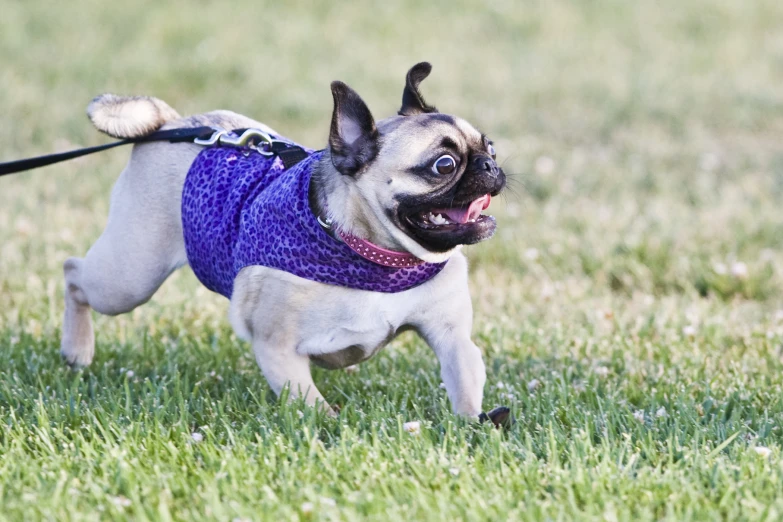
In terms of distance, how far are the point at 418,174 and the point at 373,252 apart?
285mm

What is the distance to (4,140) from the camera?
8500 millimetres

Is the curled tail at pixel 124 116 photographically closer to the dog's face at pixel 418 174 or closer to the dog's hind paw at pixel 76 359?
the dog's hind paw at pixel 76 359

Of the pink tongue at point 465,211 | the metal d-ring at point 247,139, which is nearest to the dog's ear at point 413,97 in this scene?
the pink tongue at point 465,211

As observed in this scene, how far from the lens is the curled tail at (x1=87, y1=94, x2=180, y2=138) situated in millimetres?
3908

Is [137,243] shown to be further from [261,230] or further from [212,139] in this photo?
[261,230]

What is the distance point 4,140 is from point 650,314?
19.4ft

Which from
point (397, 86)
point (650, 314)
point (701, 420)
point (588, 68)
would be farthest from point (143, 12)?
point (701, 420)

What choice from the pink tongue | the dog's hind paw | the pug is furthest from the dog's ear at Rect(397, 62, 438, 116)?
the dog's hind paw

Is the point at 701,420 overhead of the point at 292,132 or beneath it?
beneath

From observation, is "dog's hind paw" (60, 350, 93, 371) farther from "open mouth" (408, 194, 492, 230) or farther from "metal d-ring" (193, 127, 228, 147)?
"open mouth" (408, 194, 492, 230)

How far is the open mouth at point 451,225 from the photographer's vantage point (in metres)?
3.10

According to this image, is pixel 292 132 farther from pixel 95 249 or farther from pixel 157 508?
pixel 157 508

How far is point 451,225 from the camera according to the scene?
10.4ft

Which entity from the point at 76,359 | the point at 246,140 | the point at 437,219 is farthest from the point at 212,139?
the point at 76,359
